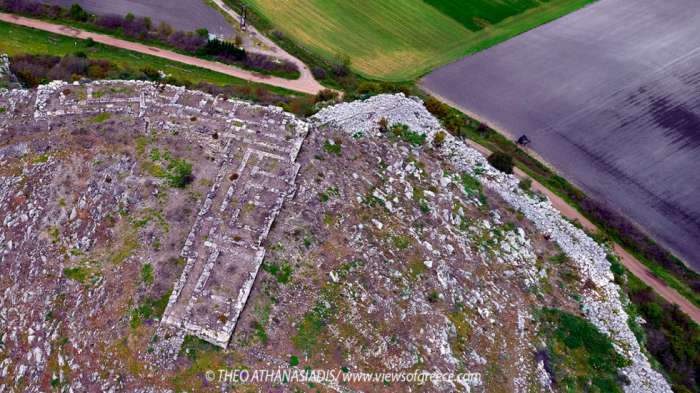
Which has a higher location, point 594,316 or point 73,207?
point 594,316

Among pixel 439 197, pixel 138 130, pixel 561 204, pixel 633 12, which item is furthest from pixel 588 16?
pixel 138 130

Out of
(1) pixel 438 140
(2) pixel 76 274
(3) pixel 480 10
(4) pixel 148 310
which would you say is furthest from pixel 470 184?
(3) pixel 480 10

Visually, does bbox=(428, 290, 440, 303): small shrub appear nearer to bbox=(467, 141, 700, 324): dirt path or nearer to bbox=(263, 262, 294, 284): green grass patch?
bbox=(263, 262, 294, 284): green grass patch

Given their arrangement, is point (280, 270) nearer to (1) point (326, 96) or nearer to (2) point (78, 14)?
(1) point (326, 96)

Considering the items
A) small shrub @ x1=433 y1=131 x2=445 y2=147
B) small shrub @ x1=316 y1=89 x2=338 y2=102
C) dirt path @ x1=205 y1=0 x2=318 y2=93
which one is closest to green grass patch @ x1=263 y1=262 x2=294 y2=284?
small shrub @ x1=433 y1=131 x2=445 y2=147

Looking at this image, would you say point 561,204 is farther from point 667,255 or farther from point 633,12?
point 633,12

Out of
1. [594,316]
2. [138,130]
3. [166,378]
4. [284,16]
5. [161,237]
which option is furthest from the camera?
[284,16]
